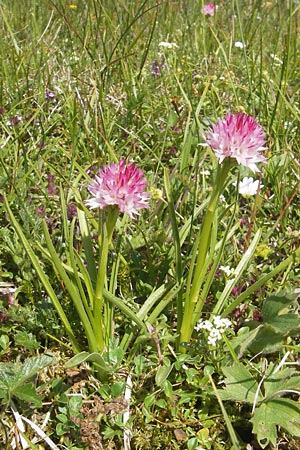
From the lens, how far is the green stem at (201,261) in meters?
1.13

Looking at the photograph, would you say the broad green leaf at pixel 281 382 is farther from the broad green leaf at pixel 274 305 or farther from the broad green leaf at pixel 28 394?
the broad green leaf at pixel 28 394

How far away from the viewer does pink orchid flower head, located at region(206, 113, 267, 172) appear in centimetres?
108

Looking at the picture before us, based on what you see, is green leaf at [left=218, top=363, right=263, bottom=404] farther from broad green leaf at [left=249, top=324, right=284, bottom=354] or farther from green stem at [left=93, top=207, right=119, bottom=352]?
green stem at [left=93, top=207, right=119, bottom=352]

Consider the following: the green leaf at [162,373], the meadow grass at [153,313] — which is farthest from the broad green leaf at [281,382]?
the green leaf at [162,373]

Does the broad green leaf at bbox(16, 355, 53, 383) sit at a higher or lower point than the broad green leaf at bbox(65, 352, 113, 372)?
lower

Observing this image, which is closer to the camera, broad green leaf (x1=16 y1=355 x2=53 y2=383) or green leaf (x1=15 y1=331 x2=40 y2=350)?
broad green leaf (x1=16 y1=355 x2=53 y2=383)

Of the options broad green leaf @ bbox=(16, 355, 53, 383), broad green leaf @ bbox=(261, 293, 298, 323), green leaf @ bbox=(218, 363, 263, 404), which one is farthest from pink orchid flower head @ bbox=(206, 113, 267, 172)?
broad green leaf @ bbox=(16, 355, 53, 383)

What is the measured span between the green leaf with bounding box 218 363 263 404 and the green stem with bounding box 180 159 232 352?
0.13 metres

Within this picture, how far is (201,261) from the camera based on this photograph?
3.99ft

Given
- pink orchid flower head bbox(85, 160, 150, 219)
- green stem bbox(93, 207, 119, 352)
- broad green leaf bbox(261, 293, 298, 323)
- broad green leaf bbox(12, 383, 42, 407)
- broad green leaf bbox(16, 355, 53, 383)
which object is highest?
pink orchid flower head bbox(85, 160, 150, 219)

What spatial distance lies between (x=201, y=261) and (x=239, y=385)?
292 millimetres

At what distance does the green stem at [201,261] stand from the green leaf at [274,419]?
24 cm

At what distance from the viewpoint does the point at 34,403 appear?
3.73ft

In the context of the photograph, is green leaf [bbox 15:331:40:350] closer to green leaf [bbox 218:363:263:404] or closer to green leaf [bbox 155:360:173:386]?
green leaf [bbox 155:360:173:386]
